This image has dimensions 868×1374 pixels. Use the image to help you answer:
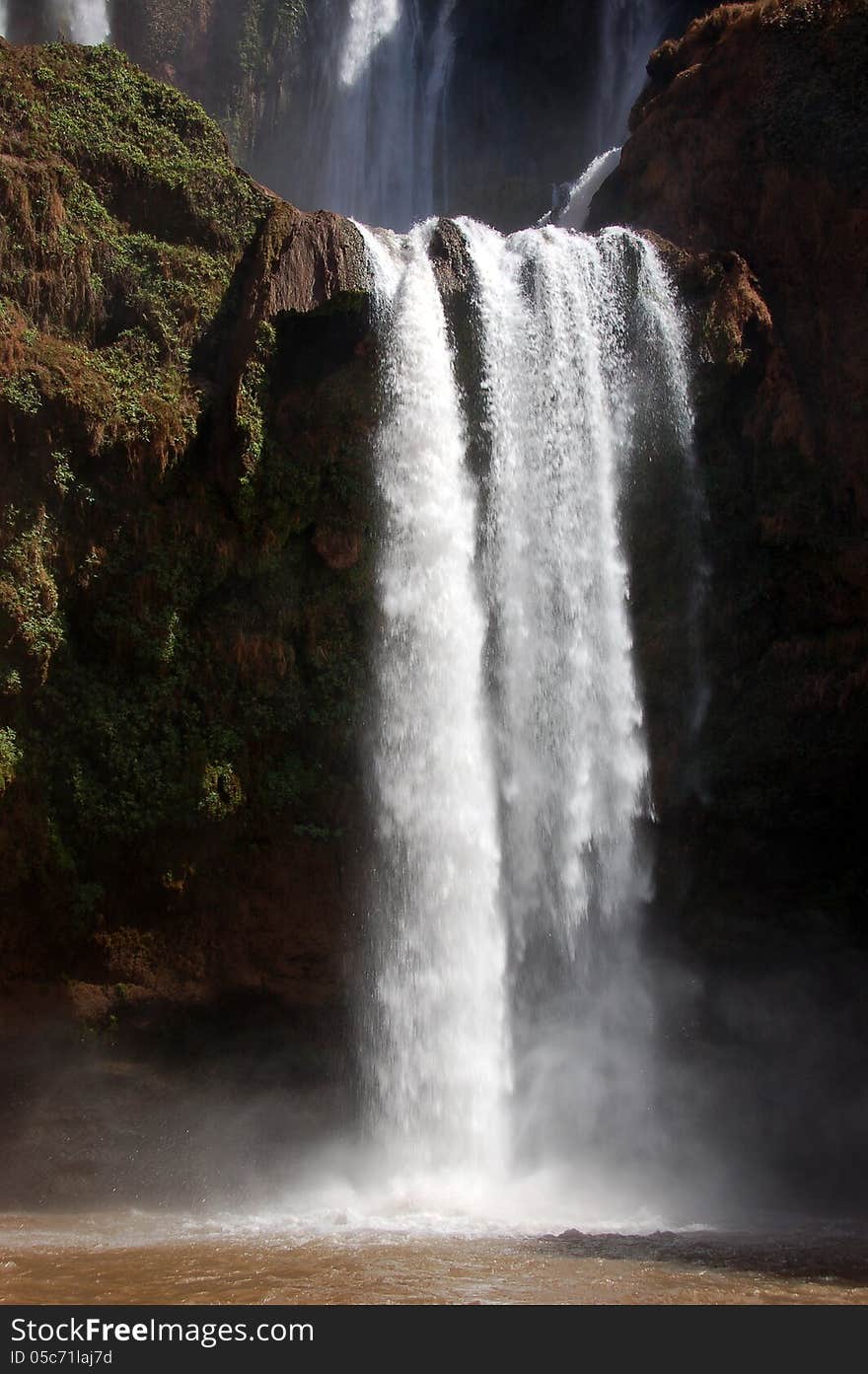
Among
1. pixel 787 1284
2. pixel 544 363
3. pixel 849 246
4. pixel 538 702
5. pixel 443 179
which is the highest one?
pixel 443 179

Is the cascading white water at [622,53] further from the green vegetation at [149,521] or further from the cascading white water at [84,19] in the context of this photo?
the green vegetation at [149,521]

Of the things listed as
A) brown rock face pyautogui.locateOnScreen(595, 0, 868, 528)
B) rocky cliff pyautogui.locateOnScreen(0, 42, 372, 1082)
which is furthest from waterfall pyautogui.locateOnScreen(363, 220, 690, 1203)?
brown rock face pyautogui.locateOnScreen(595, 0, 868, 528)

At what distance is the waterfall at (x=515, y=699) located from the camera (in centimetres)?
1382

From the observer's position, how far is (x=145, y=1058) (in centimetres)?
1366

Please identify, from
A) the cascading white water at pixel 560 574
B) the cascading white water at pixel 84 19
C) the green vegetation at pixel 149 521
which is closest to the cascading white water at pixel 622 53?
the cascading white water at pixel 84 19

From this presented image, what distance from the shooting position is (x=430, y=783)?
47.5 feet

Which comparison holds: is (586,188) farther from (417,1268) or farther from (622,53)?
(417,1268)

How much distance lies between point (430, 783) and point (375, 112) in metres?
23.1

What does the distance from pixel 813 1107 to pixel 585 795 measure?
16.7 ft

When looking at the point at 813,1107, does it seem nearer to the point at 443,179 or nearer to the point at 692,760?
the point at 692,760

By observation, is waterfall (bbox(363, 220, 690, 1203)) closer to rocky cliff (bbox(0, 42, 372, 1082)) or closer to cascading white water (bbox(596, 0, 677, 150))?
rocky cliff (bbox(0, 42, 372, 1082))

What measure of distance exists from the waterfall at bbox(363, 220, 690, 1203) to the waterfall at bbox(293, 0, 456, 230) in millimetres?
13777
